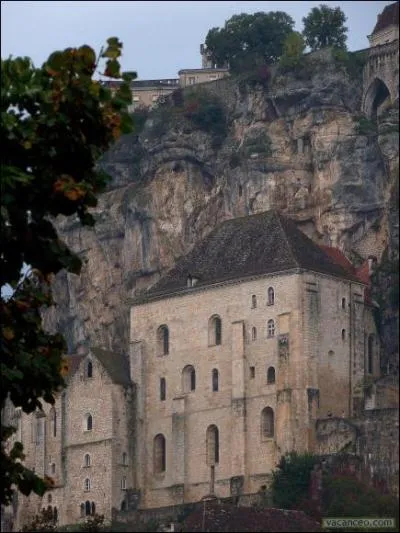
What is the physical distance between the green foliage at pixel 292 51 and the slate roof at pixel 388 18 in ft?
13.4

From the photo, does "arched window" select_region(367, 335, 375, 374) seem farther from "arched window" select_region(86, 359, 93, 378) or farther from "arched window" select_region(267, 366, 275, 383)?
"arched window" select_region(86, 359, 93, 378)

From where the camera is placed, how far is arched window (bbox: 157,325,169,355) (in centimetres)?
10194

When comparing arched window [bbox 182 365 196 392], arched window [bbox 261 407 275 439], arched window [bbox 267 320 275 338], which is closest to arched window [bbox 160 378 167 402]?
arched window [bbox 182 365 196 392]

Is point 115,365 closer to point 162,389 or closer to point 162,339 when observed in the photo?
point 162,339

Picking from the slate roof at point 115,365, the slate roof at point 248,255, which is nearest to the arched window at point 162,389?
the slate roof at point 115,365

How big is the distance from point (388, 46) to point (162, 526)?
30576 millimetres

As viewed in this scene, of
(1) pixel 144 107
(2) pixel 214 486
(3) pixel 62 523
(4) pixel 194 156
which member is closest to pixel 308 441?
(2) pixel 214 486

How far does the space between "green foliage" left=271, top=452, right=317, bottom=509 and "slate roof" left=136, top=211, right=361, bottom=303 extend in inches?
355

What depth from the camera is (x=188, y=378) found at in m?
101

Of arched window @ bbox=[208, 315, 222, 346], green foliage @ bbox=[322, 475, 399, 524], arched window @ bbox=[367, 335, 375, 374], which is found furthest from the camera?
arched window @ bbox=[208, 315, 222, 346]

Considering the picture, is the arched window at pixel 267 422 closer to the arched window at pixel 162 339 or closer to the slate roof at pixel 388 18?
the arched window at pixel 162 339

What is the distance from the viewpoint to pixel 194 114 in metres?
114

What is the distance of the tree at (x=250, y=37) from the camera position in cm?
11931

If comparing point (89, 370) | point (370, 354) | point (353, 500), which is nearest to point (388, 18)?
point (370, 354)
